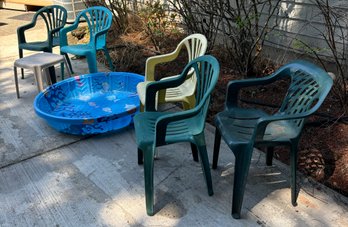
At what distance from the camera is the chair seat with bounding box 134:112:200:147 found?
7.59 ft

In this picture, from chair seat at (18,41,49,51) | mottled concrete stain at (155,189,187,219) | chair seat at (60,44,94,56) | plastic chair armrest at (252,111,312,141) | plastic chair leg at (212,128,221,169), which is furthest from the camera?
chair seat at (18,41,49,51)

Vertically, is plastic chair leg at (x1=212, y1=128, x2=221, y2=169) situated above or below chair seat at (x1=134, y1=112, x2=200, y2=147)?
below

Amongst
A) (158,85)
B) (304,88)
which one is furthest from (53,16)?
(304,88)

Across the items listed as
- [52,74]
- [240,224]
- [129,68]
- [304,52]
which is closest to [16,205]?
[240,224]

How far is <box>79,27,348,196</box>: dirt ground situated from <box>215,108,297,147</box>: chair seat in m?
0.57

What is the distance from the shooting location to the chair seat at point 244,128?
7.29 ft

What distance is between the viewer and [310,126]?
10.3 ft

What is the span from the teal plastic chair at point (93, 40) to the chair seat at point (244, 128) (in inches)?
100

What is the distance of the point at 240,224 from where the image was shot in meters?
2.24

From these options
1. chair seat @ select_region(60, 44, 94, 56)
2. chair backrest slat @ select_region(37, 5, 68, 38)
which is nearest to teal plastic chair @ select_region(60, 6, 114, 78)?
chair seat @ select_region(60, 44, 94, 56)

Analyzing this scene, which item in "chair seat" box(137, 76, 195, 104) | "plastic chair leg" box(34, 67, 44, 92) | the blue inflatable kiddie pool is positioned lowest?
the blue inflatable kiddie pool

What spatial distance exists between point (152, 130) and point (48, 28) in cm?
345

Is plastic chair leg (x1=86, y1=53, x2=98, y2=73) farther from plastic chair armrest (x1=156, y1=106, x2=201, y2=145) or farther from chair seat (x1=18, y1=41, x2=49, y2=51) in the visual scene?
plastic chair armrest (x1=156, y1=106, x2=201, y2=145)

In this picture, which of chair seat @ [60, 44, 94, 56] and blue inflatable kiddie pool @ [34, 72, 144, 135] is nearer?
blue inflatable kiddie pool @ [34, 72, 144, 135]
